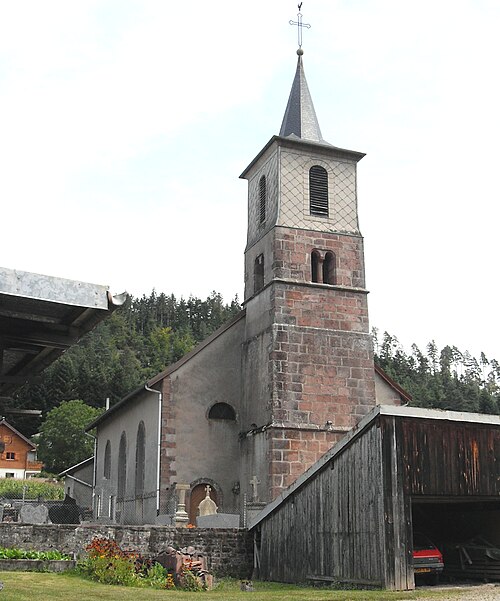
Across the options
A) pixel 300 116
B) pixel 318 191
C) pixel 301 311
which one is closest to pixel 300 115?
pixel 300 116

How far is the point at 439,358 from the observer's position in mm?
157500

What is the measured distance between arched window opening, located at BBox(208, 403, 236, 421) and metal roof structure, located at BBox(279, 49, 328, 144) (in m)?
11.5

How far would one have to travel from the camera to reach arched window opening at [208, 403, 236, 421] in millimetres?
30547

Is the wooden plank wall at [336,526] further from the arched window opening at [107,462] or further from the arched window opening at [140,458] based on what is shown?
the arched window opening at [107,462]

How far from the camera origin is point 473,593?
1574 cm

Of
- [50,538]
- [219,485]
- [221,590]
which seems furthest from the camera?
[219,485]

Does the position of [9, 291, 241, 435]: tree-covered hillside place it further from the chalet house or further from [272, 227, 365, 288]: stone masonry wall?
[272, 227, 365, 288]: stone masonry wall

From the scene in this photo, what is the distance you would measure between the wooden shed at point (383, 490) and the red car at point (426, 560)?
1.27m

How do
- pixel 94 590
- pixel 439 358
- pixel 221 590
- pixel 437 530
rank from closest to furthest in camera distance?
pixel 94 590 < pixel 221 590 < pixel 437 530 < pixel 439 358

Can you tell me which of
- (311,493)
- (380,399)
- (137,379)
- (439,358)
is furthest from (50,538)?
(439,358)

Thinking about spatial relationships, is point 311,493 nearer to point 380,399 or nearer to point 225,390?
point 225,390

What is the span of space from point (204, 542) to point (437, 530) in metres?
7.01

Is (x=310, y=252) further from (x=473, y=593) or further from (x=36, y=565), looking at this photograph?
(x=473, y=593)

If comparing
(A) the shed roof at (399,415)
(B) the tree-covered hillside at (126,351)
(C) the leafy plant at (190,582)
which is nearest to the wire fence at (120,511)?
(C) the leafy plant at (190,582)
